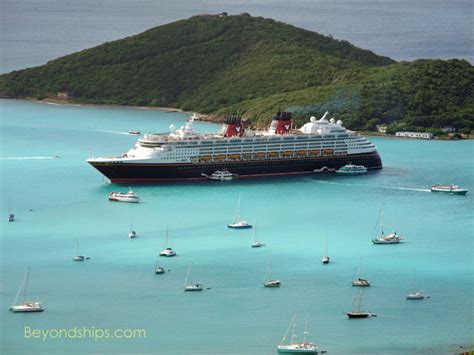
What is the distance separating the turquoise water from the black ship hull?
1.57 ft

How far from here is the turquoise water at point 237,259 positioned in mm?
29500

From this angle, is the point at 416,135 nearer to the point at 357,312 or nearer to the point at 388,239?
the point at 388,239

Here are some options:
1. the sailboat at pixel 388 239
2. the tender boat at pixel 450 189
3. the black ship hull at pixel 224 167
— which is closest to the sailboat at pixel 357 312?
the sailboat at pixel 388 239

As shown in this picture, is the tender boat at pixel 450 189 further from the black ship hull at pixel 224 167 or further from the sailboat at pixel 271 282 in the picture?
the sailboat at pixel 271 282

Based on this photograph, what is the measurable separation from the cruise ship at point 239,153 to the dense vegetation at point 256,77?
373 inches

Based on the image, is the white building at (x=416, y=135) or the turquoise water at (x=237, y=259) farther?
the white building at (x=416, y=135)

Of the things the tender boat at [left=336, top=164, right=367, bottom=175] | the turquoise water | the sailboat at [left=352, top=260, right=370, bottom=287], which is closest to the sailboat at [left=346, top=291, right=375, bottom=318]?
the turquoise water

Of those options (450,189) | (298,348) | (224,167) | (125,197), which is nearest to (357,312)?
(298,348)

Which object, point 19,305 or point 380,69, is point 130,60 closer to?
point 380,69

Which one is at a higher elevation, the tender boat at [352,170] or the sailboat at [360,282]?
the tender boat at [352,170]

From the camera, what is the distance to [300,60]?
7025 cm

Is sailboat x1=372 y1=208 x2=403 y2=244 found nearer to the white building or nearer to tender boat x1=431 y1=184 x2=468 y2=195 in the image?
tender boat x1=431 y1=184 x2=468 y2=195

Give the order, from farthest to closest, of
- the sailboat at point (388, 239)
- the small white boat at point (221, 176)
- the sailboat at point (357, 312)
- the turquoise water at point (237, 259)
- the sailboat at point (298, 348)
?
1. the small white boat at point (221, 176)
2. the sailboat at point (388, 239)
3. the sailboat at point (357, 312)
4. the turquoise water at point (237, 259)
5. the sailboat at point (298, 348)

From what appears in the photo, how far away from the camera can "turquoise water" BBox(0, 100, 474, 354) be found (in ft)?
96.8
